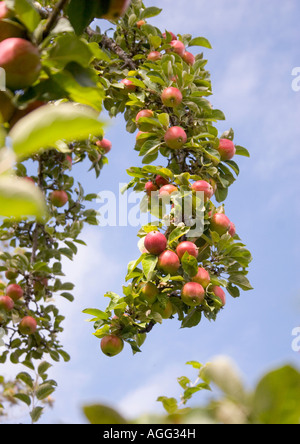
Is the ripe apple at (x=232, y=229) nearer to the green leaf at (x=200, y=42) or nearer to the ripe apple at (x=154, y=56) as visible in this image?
the ripe apple at (x=154, y=56)

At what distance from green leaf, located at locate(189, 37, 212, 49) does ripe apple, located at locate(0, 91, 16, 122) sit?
2399 millimetres

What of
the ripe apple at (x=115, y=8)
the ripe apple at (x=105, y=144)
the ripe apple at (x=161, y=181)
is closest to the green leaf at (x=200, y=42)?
the ripe apple at (x=105, y=144)

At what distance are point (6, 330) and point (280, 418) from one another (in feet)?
8.65

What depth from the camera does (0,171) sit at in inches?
12.3

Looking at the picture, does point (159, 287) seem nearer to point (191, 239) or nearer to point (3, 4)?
point (191, 239)

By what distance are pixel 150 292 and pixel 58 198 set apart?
1488 mm

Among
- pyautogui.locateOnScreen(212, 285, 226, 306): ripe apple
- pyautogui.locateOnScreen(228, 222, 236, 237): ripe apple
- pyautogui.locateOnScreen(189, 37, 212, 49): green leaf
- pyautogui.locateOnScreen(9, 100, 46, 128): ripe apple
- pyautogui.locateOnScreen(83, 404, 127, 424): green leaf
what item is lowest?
Answer: pyautogui.locateOnScreen(212, 285, 226, 306): ripe apple

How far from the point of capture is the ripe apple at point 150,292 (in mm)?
1709

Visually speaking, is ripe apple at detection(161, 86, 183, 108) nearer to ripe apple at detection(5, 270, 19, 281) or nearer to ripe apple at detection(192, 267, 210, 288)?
ripe apple at detection(192, 267, 210, 288)

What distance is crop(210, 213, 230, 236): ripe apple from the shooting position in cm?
179

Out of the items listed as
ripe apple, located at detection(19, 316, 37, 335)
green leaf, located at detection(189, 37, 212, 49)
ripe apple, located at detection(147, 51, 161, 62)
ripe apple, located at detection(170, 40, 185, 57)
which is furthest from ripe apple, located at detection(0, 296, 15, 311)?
green leaf, located at detection(189, 37, 212, 49)

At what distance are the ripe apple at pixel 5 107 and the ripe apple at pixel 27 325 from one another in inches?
88.0

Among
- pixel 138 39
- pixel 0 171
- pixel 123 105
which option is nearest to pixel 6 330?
pixel 123 105

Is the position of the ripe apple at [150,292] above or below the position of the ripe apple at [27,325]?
above
